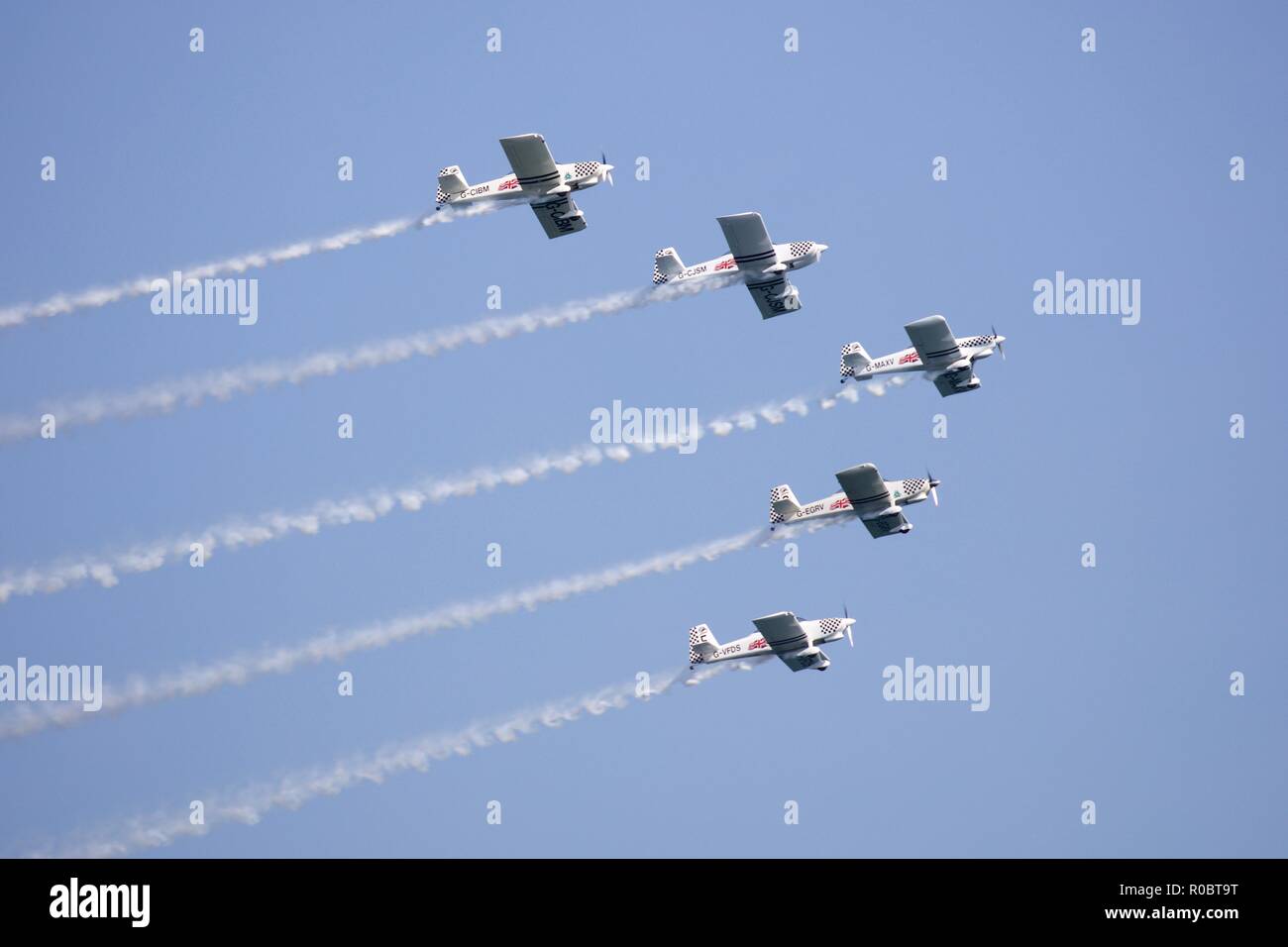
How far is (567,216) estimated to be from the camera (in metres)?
70.0

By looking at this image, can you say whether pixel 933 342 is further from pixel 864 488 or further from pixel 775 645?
pixel 775 645

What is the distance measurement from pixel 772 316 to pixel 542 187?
813 centimetres

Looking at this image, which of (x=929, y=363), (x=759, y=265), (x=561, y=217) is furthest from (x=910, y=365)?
(x=561, y=217)

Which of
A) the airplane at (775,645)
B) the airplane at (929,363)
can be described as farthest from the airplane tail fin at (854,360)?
the airplane at (775,645)

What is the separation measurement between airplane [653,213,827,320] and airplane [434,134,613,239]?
10.2ft

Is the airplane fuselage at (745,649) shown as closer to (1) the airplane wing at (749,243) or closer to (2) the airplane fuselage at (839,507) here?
(2) the airplane fuselage at (839,507)

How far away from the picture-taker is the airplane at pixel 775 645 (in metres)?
71.1

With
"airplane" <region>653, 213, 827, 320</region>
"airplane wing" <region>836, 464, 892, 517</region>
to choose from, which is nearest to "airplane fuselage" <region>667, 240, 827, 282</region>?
"airplane" <region>653, 213, 827, 320</region>

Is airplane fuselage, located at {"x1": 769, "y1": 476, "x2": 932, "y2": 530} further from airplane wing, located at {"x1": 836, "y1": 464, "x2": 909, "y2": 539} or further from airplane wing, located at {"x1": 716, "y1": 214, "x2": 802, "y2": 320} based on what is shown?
airplane wing, located at {"x1": 716, "y1": 214, "x2": 802, "y2": 320}

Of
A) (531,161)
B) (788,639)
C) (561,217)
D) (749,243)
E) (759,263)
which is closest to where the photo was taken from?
(531,161)

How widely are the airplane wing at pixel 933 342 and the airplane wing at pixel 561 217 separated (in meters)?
10.5

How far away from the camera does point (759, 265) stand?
233 ft
